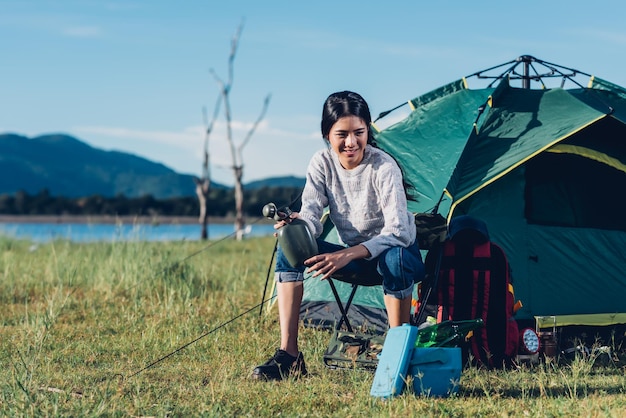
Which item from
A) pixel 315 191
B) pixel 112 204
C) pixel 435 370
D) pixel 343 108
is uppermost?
pixel 343 108

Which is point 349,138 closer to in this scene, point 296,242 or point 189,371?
point 296,242

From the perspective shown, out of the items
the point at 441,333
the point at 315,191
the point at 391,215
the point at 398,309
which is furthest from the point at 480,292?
the point at 315,191

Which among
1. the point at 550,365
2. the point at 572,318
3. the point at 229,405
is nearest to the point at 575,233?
the point at 572,318

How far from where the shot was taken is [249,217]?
26.7 m

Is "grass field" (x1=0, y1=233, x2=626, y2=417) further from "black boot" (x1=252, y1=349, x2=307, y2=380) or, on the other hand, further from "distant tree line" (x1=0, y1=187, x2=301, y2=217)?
"distant tree line" (x1=0, y1=187, x2=301, y2=217)

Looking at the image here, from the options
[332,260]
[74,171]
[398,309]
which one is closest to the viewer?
[332,260]

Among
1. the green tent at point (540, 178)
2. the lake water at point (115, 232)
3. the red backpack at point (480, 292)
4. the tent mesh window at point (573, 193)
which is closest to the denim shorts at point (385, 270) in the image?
the red backpack at point (480, 292)

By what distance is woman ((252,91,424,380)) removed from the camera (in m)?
3.64

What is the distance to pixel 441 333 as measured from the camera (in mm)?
3686

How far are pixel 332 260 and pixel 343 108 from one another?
0.77 metres

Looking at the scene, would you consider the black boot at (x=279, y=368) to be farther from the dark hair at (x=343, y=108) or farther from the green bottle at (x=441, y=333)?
the dark hair at (x=343, y=108)

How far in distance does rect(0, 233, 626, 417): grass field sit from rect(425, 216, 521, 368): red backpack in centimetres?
19

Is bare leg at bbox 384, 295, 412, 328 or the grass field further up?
bare leg at bbox 384, 295, 412, 328

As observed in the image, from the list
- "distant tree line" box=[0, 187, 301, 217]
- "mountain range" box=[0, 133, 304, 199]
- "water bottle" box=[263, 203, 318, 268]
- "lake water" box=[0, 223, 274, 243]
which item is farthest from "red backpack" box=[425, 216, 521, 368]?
"mountain range" box=[0, 133, 304, 199]
